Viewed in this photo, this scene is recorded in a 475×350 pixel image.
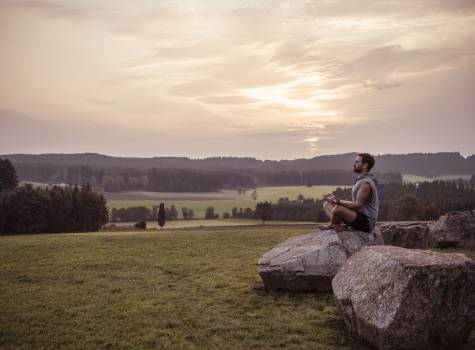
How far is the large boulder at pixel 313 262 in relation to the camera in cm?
1400


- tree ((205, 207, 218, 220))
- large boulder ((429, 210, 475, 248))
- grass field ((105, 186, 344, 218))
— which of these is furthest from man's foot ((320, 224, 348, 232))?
grass field ((105, 186, 344, 218))

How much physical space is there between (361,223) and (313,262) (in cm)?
236

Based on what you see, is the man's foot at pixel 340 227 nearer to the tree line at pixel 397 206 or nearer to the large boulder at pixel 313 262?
the large boulder at pixel 313 262

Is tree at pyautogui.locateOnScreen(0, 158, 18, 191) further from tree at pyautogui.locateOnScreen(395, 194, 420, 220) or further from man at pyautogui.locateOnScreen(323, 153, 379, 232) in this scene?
man at pyautogui.locateOnScreen(323, 153, 379, 232)

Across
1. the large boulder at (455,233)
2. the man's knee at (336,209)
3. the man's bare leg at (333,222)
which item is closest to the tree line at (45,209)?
the large boulder at (455,233)

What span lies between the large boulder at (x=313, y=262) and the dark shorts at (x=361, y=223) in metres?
0.21

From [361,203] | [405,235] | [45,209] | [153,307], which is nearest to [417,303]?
[361,203]

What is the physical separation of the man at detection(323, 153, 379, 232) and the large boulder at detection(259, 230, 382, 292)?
1.63 feet

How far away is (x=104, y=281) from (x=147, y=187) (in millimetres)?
187049

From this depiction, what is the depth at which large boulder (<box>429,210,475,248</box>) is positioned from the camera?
81.1 ft

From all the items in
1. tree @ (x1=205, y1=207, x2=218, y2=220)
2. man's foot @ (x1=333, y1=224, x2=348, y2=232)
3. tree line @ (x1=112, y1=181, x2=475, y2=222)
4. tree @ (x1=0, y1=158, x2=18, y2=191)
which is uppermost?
tree @ (x1=0, y1=158, x2=18, y2=191)

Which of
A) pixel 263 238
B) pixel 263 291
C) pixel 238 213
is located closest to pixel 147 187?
pixel 238 213

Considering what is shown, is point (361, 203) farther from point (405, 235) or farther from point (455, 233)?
point (455, 233)

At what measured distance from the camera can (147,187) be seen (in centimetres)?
19925
